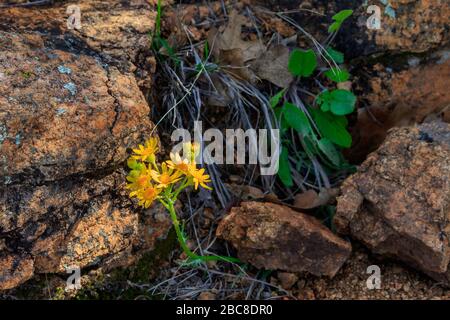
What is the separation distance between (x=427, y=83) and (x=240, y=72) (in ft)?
3.13

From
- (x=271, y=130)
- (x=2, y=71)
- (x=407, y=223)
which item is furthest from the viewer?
(x=271, y=130)

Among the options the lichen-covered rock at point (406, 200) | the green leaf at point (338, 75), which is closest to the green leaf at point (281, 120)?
the green leaf at point (338, 75)

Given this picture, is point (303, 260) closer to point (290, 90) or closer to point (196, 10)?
point (290, 90)

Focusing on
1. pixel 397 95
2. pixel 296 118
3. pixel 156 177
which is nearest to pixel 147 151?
pixel 156 177

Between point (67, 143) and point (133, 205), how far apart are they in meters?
0.41

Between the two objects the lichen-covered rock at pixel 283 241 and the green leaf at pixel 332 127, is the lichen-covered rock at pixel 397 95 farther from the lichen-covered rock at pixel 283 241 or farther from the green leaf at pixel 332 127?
the lichen-covered rock at pixel 283 241

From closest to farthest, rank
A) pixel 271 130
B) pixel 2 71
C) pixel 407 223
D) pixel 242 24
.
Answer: pixel 2 71 → pixel 407 223 → pixel 271 130 → pixel 242 24

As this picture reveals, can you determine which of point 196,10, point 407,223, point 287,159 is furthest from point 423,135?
point 196,10

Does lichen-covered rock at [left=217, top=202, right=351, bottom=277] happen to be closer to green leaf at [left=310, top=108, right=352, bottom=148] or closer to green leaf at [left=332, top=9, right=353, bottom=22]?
green leaf at [left=310, top=108, right=352, bottom=148]

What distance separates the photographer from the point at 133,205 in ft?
8.18

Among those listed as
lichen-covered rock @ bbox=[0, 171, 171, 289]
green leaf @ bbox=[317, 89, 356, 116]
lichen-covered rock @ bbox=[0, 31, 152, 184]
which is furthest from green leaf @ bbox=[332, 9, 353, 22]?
lichen-covered rock @ bbox=[0, 171, 171, 289]

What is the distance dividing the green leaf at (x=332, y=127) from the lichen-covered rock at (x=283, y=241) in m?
0.49

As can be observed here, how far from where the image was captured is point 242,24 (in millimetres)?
2963

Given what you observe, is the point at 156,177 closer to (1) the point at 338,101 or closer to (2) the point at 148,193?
(2) the point at 148,193
